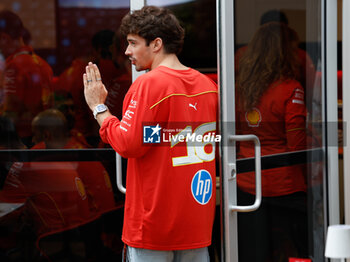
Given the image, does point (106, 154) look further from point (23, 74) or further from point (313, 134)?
point (313, 134)

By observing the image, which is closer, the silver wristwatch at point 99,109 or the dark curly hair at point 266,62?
the silver wristwatch at point 99,109

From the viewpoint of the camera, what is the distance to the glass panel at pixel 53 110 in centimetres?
316

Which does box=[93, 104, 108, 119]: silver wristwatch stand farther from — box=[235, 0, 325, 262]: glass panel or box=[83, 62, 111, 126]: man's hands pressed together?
box=[235, 0, 325, 262]: glass panel

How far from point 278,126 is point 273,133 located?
40 mm

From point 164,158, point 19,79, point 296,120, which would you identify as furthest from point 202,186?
point 19,79

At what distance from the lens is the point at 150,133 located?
2107mm

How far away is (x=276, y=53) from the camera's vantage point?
259 cm

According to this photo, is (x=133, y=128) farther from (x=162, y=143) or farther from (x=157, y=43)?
(x=157, y=43)

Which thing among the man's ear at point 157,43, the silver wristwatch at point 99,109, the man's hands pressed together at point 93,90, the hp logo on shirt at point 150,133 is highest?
the man's ear at point 157,43

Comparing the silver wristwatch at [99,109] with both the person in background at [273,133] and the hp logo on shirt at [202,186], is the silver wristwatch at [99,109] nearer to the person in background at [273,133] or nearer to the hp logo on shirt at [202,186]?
the hp logo on shirt at [202,186]

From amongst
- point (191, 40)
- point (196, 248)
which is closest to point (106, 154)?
point (191, 40)

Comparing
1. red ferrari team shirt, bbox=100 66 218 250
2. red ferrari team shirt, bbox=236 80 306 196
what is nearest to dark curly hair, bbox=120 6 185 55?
red ferrari team shirt, bbox=100 66 218 250

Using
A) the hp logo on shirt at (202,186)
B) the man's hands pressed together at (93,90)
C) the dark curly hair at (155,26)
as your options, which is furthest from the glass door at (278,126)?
A: the man's hands pressed together at (93,90)

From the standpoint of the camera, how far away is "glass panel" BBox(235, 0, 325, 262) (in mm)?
2500
